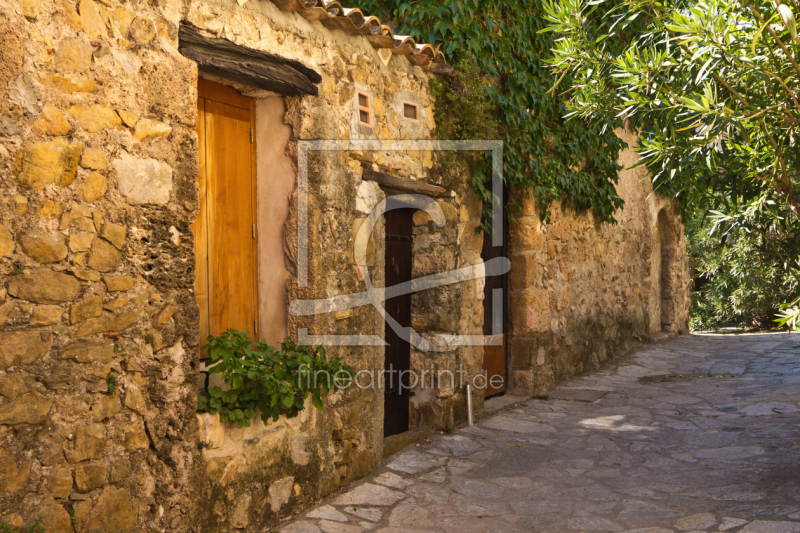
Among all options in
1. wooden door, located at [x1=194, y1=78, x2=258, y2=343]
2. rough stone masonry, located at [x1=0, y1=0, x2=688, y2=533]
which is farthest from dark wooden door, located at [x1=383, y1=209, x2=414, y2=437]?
wooden door, located at [x1=194, y1=78, x2=258, y2=343]

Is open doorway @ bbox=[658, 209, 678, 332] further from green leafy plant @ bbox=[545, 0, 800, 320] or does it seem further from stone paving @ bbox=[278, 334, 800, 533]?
green leafy plant @ bbox=[545, 0, 800, 320]

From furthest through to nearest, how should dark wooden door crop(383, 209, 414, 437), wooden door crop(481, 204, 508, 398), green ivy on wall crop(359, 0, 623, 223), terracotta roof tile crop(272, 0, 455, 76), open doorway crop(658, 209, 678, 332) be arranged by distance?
open doorway crop(658, 209, 678, 332) → wooden door crop(481, 204, 508, 398) → green ivy on wall crop(359, 0, 623, 223) → dark wooden door crop(383, 209, 414, 437) → terracotta roof tile crop(272, 0, 455, 76)

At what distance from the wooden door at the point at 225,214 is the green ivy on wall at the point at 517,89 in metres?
1.81

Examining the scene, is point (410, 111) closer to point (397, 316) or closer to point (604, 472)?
point (397, 316)

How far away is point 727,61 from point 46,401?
3.54m

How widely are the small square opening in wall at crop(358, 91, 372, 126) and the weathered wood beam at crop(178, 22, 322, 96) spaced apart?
431 mm

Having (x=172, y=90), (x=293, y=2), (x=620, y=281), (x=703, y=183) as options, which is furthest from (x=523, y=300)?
(x=172, y=90)

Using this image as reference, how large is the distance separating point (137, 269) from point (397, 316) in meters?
2.47

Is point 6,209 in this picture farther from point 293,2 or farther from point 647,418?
point 647,418

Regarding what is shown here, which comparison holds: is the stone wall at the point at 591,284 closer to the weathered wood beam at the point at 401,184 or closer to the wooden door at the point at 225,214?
the weathered wood beam at the point at 401,184

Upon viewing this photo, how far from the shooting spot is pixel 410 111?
4484mm

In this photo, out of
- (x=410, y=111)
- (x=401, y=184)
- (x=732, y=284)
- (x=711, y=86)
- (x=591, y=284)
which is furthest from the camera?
(x=732, y=284)

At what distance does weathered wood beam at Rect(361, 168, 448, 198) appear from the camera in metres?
4.02

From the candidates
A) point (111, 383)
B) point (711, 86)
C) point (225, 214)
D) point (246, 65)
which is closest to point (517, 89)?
point (711, 86)
